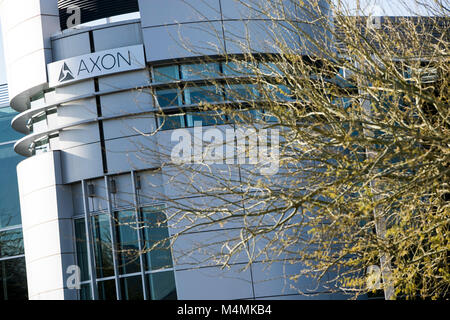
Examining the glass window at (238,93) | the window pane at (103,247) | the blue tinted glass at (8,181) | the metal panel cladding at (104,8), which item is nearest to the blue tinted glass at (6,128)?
the blue tinted glass at (8,181)

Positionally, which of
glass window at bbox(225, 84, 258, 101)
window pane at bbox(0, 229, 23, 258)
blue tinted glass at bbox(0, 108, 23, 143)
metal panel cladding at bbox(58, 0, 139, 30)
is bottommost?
window pane at bbox(0, 229, 23, 258)

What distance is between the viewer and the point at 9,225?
25156mm

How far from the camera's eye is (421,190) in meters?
8.20

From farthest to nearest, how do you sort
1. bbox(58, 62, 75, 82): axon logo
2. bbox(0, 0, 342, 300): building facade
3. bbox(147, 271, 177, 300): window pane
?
bbox(58, 62, 75, 82): axon logo < bbox(147, 271, 177, 300): window pane < bbox(0, 0, 342, 300): building facade

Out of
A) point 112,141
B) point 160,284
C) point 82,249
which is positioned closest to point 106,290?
point 82,249

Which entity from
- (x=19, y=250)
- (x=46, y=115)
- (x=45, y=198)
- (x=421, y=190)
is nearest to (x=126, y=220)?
(x=45, y=198)

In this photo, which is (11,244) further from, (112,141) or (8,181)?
(112,141)

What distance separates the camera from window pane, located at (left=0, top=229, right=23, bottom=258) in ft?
80.5

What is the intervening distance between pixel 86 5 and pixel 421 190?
38.1 ft

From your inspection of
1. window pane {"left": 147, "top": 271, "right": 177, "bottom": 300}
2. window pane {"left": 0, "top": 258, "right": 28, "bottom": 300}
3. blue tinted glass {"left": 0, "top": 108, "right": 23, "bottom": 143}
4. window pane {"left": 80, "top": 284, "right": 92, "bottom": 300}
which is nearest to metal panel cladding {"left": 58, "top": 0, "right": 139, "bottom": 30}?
window pane {"left": 147, "top": 271, "right": 177, "bottom": 300}

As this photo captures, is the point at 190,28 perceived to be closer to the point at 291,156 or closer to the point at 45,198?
the point at 45,198

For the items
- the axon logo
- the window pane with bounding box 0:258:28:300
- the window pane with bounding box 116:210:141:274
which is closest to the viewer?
the window pane with bounding box 116:210:141:274

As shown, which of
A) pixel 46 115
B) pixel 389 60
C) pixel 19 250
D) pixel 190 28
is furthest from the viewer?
pixel 19 250

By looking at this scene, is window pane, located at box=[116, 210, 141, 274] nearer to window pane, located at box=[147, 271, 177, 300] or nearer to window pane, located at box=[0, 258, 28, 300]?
window pane, located at box=[147, 271, 177, 300]
